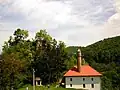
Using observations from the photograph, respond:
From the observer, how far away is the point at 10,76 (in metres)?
69.3

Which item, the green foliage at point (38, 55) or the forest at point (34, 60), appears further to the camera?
the green foliage at point (38, 55)

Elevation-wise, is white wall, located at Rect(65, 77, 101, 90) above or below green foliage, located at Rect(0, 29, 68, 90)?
below

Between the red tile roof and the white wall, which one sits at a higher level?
the red tile roof

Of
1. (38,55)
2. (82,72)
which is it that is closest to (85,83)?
(82,72)

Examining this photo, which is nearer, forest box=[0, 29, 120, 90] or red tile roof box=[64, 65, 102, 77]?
forest box=[0, 29, 120, 90]

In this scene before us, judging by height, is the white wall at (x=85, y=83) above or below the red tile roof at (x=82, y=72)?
below

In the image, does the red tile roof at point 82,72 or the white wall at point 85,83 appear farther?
the white wall at point 85,83

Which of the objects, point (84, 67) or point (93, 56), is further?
point (93, 56)

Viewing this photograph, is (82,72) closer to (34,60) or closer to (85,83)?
(85,83)

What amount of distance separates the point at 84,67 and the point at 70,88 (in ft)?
24.6

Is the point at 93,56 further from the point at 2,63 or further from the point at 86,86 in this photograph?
the point at 2,63

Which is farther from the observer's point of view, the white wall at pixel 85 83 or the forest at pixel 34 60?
the white wall at pixel 85 83

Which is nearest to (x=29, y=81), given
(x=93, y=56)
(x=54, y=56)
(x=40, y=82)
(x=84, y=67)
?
(x=40, y=82)

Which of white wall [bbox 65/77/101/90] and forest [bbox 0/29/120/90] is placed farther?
white wall [bbox 65/77/101/90]
